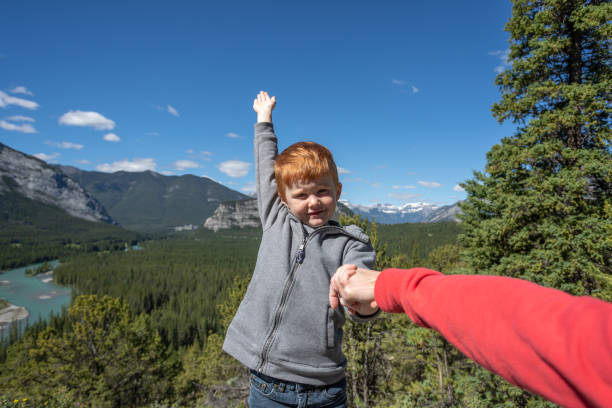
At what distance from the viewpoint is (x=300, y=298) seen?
6.01 feet

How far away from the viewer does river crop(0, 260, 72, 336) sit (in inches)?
2670

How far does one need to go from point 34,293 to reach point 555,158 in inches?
4637

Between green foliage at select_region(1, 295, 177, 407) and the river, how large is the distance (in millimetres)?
58983

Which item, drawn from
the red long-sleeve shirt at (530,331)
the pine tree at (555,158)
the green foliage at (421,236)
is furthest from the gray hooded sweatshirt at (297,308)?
the green foliage at (421,236)

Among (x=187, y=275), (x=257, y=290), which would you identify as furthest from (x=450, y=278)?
(x=187, y=275)

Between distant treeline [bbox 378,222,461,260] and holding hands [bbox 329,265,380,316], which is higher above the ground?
holding hands [bbox 329,265,380,316]

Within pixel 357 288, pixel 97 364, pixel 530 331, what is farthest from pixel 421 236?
pixel 530 331

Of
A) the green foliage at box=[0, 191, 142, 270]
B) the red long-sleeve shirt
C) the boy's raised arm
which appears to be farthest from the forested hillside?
Result: the green foliage at box=[0, 191, 142, 270]

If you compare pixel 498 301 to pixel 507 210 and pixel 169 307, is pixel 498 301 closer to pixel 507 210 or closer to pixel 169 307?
pixel 507 210

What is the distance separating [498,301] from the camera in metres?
0.64

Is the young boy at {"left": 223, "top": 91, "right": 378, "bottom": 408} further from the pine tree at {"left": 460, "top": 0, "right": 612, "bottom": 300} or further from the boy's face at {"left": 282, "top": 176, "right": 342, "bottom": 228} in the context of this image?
the pine tree at {"left": 460, "top": 0, "right": 612, "bottom": 300}

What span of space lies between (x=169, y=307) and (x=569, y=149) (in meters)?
68.0

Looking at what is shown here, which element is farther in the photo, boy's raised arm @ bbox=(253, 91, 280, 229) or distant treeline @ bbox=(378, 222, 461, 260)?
distant treeline @ bbox=(378, 222, 461, 260)

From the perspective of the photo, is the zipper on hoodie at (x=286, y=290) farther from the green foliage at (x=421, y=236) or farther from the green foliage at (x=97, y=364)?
the green foliage at (x=421, y=236)
